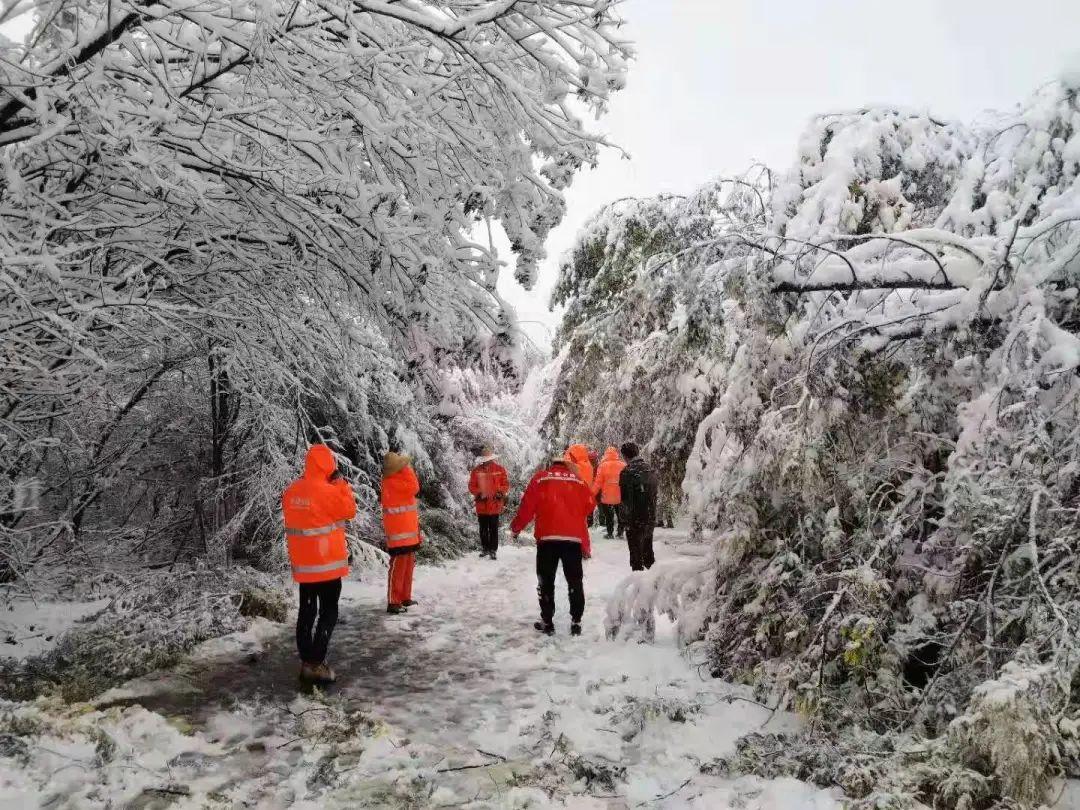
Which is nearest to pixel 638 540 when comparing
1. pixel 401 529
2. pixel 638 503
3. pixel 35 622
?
pixel 638 503

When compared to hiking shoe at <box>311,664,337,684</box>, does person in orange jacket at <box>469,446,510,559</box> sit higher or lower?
higher

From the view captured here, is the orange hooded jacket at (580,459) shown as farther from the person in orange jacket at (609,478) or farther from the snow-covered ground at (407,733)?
the snow-covered ground at (407,733)

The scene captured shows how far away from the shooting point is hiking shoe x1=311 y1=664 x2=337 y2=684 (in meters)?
5.25

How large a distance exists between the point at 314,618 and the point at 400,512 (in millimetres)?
2156

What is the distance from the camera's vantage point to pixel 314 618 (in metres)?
5.39

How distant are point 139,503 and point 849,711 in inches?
371

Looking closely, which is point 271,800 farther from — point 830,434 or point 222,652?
point 830,434

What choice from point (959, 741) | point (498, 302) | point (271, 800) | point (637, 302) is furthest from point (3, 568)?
point (959, 741)

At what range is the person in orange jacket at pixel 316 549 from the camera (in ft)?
17.5

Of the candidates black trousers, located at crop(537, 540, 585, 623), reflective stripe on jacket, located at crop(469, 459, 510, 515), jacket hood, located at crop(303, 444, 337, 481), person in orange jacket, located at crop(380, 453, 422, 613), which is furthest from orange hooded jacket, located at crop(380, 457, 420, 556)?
reflective stripe on jacket, located at crop(469, 459, 510, 515)

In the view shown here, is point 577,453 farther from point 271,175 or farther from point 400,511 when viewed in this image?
point 271,175

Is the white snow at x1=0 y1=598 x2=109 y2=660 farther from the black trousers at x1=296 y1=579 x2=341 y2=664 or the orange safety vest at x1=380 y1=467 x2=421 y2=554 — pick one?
the orange safety vest at x1=380 y1=467 x2=421 y2=554

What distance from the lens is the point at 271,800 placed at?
11.6ft

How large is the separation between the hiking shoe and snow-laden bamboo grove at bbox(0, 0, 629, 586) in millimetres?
2295
